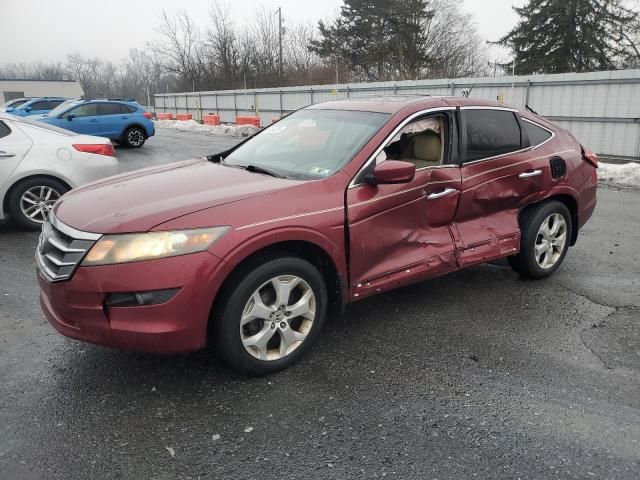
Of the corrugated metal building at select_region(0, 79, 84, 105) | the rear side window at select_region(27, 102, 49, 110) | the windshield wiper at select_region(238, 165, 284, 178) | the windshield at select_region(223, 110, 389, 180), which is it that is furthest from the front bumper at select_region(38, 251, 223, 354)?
the corrugated metal building at select_region(0, 79, 84, 105)

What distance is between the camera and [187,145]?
61.1ft

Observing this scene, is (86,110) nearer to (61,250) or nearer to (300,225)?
(61,250)

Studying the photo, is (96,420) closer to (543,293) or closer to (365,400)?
(365,400)

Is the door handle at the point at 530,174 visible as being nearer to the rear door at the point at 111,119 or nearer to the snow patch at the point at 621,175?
the snow patch at the point at 621,175

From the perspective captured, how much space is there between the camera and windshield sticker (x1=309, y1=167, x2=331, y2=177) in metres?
3.49

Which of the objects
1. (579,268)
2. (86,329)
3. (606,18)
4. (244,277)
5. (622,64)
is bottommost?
(579,268)

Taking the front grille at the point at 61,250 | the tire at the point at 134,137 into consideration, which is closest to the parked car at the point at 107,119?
the tire at the point at 134,137

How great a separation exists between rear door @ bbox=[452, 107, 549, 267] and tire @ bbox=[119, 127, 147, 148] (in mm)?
14879

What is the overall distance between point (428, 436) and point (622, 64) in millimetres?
32854

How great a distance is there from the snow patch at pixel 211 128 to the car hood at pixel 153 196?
59.3 ft

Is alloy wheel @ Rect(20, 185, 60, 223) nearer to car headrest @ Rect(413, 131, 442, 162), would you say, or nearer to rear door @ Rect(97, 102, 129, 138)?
car headrest @ Rect(413, 131, 442, 162)

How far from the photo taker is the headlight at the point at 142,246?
2768 mm

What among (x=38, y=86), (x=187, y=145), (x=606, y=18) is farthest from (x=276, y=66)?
(x=38, y=86)

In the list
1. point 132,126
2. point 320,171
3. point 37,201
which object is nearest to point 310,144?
point 320,171
